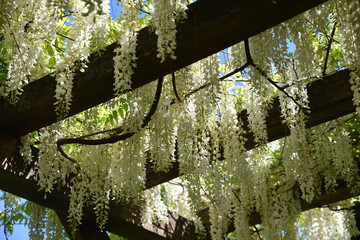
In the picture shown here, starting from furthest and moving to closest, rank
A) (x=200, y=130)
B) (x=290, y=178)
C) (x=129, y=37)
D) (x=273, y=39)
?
1. (x=290, y=178)
2. (x=200, y=130)
3. (x=273, y=39)
4. (x=129, y=37)

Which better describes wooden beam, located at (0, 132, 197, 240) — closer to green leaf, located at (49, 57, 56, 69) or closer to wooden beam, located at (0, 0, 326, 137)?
wooden beam, located at (0, 0, 326, 137)

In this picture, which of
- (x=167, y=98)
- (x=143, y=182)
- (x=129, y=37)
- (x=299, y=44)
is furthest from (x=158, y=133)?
(x=299, y=44)

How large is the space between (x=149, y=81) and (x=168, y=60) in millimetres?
217

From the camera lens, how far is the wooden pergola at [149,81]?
76.5 inches

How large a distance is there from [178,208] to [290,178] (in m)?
1.34

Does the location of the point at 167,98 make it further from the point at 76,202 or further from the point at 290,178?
the point at 290,178

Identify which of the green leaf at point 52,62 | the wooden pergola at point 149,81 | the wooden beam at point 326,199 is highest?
the green leaf at point 52,62

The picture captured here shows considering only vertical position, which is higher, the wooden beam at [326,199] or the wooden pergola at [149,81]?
the wooden pergola at [149,81]

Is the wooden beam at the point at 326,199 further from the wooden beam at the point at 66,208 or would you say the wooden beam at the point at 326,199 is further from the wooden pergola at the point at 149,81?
the wooden beam at the point at 66,208

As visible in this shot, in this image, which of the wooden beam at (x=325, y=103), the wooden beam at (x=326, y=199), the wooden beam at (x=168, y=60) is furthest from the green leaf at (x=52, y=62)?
the wooden beam at (x=326, y=199)

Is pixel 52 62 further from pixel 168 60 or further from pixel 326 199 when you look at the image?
pixel 326 199

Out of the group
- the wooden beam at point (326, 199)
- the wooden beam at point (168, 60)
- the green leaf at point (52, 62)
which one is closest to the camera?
the wooden beam at point (168, 60)

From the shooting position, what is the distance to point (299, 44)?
2598 mm

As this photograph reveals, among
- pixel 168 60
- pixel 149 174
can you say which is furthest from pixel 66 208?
pixel 168 60
